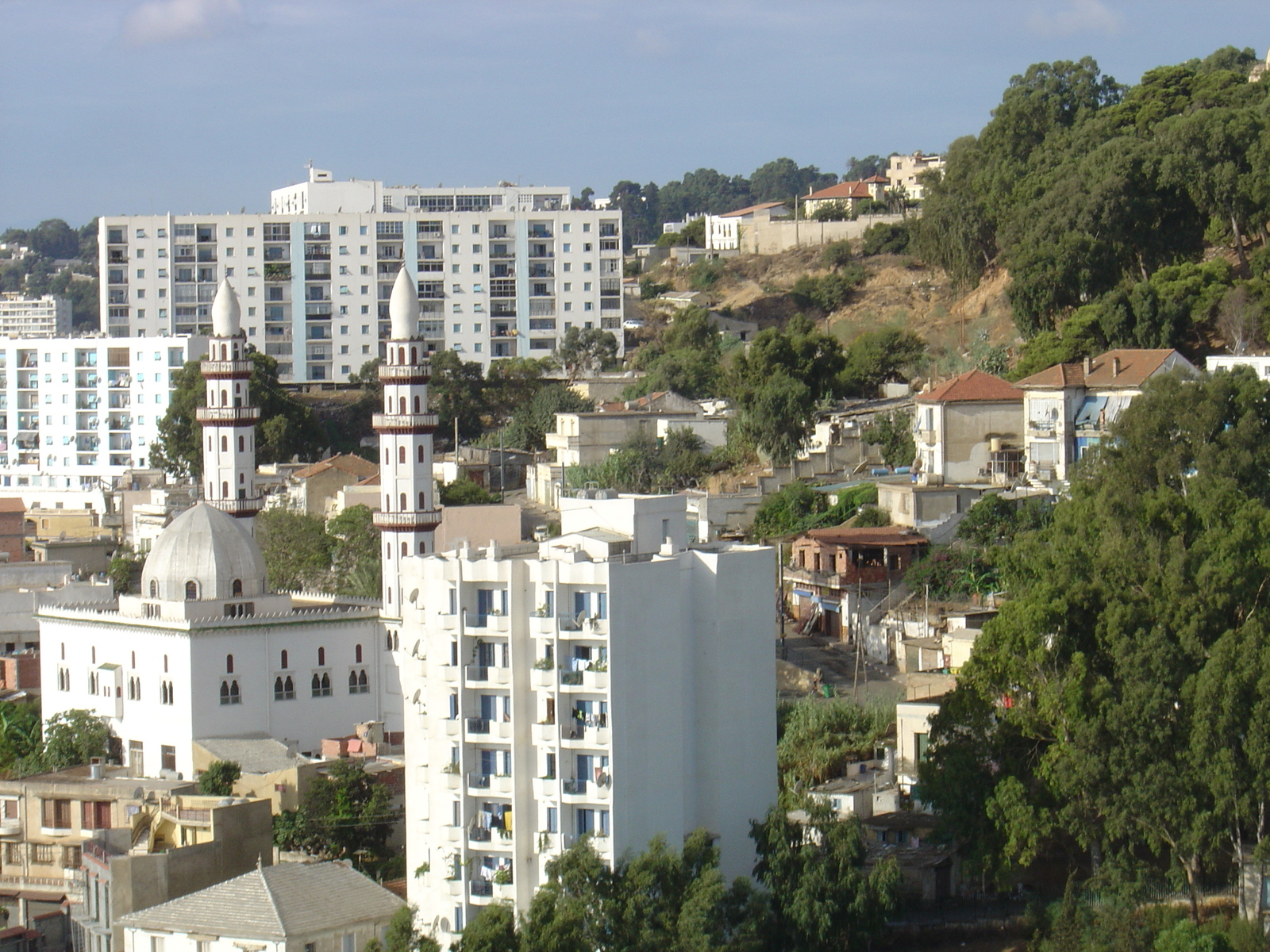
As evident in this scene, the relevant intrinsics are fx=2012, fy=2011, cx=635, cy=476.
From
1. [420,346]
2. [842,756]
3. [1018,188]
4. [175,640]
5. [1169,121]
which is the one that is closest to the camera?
[842,756]

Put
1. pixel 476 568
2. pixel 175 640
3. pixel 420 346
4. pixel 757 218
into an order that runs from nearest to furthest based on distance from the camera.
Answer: pixel 476 568 < pixel 175 640 < pixel 420 346 < pixel 757 218

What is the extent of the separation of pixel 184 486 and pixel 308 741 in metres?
26.9

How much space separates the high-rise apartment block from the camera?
79.1 metres

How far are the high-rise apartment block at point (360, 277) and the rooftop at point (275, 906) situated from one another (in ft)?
172

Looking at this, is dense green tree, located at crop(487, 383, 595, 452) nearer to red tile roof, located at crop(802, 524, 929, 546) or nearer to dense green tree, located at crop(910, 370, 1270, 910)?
red tile roof, located at crop(802, 524, 929, 546)

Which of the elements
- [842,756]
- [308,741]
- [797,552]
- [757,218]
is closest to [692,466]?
[797,552]

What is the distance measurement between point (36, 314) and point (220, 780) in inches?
4879

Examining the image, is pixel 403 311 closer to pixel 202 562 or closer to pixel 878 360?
pixel 202 562

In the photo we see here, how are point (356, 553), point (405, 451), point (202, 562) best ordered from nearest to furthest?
point (202, 562), point (405, 451), point (356, 553)

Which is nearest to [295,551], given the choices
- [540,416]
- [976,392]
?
[976,392]

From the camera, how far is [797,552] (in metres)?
43.8

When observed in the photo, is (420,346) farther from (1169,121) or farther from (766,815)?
(1169,121)

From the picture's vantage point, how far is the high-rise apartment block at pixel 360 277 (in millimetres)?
79062

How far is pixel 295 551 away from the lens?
160ft
